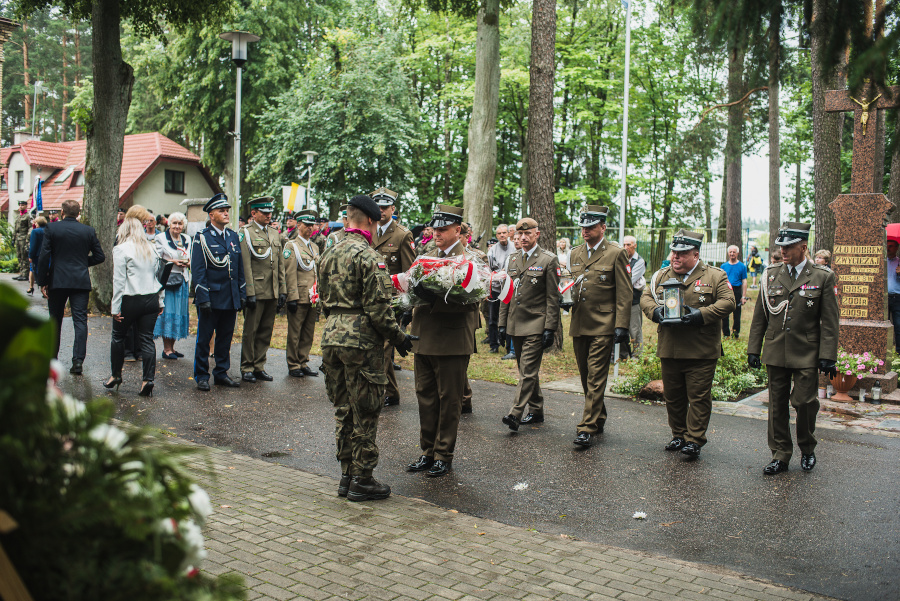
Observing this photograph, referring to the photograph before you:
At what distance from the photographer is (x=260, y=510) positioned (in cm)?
543

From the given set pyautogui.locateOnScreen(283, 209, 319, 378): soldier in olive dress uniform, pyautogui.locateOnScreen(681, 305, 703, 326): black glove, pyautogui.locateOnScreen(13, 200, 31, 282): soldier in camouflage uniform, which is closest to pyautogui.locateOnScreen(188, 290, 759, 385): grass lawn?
pyautogui.locateOnScreen(283, 209, 319, 378): soldier in olive dress uniform

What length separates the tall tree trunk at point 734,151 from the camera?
2472 cm

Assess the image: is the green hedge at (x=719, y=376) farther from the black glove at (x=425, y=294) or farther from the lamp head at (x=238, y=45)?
the lamp head at (x=238, y=45)

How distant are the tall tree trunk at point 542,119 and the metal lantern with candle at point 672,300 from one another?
697cm

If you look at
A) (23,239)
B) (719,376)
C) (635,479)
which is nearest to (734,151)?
(719,376)

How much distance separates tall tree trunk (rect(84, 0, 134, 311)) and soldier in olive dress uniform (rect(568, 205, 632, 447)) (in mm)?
11817

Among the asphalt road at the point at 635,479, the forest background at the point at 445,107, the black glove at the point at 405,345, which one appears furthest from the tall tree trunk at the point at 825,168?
the black glove at the point at 405,345

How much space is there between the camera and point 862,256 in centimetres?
1095

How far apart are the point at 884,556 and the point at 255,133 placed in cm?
3329

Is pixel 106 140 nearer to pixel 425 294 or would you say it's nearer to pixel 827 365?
pixel 425 294

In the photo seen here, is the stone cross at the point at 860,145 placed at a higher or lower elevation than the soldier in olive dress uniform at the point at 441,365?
higher

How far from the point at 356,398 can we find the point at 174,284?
6.56 metres

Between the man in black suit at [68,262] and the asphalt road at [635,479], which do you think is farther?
the man in black suit at [68,262]

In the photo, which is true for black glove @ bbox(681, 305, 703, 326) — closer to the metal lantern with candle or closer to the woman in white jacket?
the metal lantern with candle
